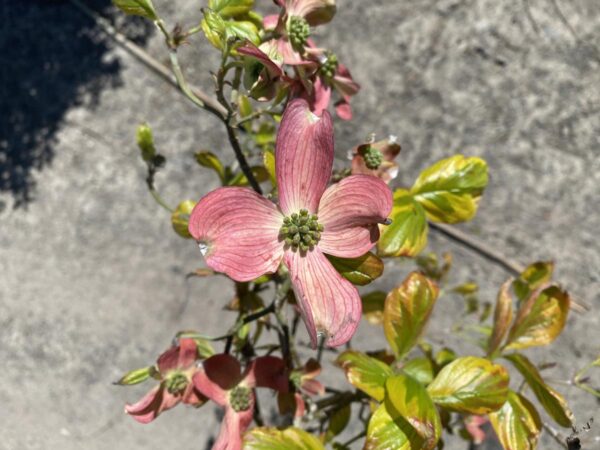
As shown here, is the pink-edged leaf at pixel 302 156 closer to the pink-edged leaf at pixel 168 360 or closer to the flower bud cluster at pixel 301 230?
the flower bud cluster at pixel 301 230

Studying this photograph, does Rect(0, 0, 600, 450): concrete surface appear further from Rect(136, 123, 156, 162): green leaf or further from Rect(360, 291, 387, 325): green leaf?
Rect(136, 123, 156, 162): green leaf

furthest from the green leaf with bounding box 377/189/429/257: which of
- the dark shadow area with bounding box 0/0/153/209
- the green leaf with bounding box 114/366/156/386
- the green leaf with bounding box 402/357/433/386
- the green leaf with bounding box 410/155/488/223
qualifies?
the dark shadow area with bounding box 0/0/153/209

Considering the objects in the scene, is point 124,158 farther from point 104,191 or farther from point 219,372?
point 219,372

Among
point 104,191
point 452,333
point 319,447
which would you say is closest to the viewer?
point 319,447

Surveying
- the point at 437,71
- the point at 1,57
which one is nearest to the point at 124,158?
the point at 1,57

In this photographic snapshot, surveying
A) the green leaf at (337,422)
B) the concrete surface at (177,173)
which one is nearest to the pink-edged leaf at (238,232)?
the green leaf at (337,422)
